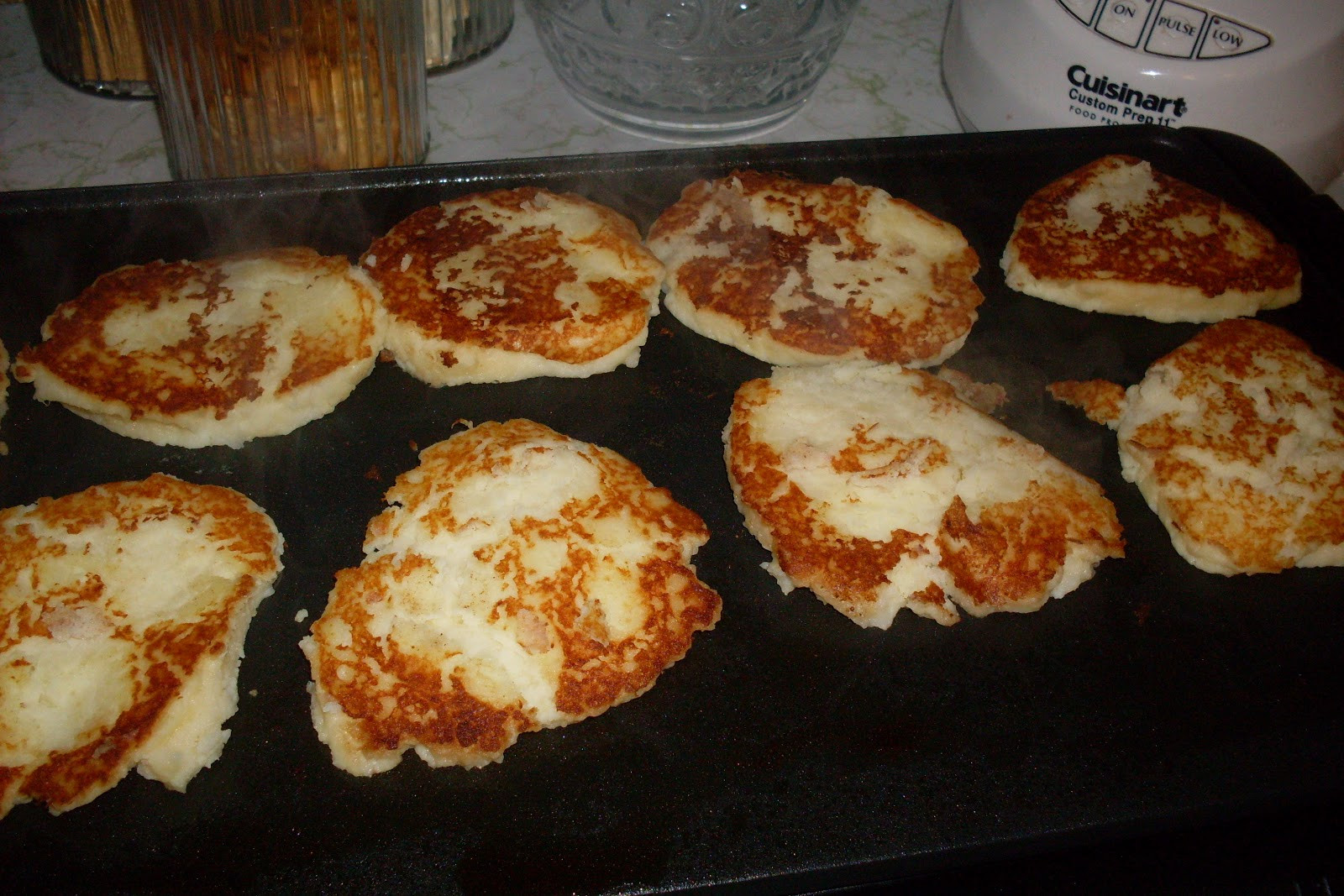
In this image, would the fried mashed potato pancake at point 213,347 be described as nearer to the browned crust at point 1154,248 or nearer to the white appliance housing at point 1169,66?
the browned crust at point 1154,248

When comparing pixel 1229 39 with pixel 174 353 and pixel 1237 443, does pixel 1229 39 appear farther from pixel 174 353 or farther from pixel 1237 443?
pixel 174 353

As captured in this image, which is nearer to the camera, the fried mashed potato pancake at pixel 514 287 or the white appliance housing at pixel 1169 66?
the fried mashed potato pancake at pixel 514 287

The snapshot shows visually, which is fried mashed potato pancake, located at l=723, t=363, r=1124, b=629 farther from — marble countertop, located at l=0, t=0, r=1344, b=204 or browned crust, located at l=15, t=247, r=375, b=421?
marble countertop, located at l=0, t=0, r=1344, b=204

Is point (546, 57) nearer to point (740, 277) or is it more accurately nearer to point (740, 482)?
point (740, 277)

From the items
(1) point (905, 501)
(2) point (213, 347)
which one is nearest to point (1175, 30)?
(1) point (905, 501)

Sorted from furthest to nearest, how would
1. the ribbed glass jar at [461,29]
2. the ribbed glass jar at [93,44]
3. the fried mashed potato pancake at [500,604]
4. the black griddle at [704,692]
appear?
1. the ribbed glass jar at [461,29]
2. the ribbed glass jar at [93,44]
3. the fried mashed potato pancake at [500,604]
4. the black griddle at [704,692]

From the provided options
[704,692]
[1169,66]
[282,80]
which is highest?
[1169,66]

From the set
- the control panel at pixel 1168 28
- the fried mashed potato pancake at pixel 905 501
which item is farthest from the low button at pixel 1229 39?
the fried mashed potato pancake at pixel 905 501
